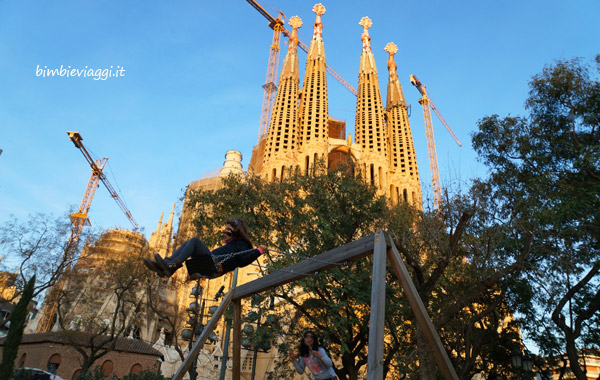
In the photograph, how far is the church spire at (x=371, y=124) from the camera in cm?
5841

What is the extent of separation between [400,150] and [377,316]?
61784 mm

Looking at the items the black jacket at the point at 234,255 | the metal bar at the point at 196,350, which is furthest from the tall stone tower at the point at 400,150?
the black jacket at the point at 234,255

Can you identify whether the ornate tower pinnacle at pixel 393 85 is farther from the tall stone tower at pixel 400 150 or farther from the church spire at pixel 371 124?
the church spire at pixel 371 124

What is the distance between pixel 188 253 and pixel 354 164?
Answer: 14735mm

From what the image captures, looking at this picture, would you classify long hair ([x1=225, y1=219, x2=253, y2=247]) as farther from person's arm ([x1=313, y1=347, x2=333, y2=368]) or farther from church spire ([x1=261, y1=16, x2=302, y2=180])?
church spire ([x1=261, y1=16, x2=302, y2=180])

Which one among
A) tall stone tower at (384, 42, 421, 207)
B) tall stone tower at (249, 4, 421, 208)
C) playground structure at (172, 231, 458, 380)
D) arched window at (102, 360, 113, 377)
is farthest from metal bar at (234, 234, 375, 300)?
tall stone tower at (384, 42, 421, 207)

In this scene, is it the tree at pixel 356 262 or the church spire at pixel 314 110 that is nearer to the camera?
the tree at pixel 356 262

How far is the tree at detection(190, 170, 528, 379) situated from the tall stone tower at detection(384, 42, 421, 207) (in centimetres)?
3905

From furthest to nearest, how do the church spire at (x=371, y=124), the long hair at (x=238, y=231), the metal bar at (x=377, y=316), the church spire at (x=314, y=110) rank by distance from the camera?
the church spire at (x=371, y=124)
the church spire at (x=314, y=110)
the long hair at (x=238, y=231)
the metal bar at (x=377, y=316)

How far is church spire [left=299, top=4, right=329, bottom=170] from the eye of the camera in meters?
55.4

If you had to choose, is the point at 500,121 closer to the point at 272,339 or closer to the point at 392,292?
the point at 392,292

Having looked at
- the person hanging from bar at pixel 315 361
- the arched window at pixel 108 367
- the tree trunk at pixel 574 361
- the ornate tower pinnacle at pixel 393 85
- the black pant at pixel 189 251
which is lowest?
the arched window at pixel 108 367

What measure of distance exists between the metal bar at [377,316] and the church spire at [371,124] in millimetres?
50546

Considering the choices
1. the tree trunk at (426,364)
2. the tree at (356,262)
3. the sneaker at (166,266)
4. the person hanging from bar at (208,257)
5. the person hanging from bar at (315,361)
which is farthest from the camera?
the tree at (356,262)
